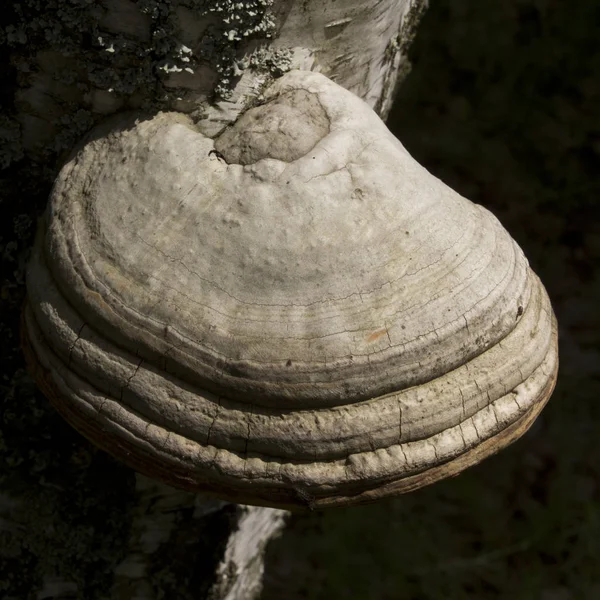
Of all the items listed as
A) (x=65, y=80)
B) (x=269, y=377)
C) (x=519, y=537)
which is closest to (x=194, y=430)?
(x=269, y=377)

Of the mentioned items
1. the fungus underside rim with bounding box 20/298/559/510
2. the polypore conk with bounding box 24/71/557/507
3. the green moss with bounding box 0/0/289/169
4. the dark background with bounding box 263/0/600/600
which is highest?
the green moss with bounding box 0/0/289/169

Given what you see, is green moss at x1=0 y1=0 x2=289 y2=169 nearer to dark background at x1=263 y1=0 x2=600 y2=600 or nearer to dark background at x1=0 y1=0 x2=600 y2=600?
dark background at x1=0 y1=0 x2=600 y2=600

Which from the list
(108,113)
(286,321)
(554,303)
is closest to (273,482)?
(286,321)

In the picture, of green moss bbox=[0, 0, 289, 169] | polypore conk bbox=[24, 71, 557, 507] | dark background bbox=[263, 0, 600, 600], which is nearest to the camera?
polypore conk bbox=[24, 71, 557, 507]

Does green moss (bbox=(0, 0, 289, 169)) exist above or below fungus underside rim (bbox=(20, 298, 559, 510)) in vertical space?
above

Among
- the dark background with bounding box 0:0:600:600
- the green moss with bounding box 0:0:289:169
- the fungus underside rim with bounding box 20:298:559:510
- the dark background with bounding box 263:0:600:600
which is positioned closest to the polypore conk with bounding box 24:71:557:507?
the fungus underside rim with bounding box 20:298:559:510

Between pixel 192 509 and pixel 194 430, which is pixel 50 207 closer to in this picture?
pixel 194 430
